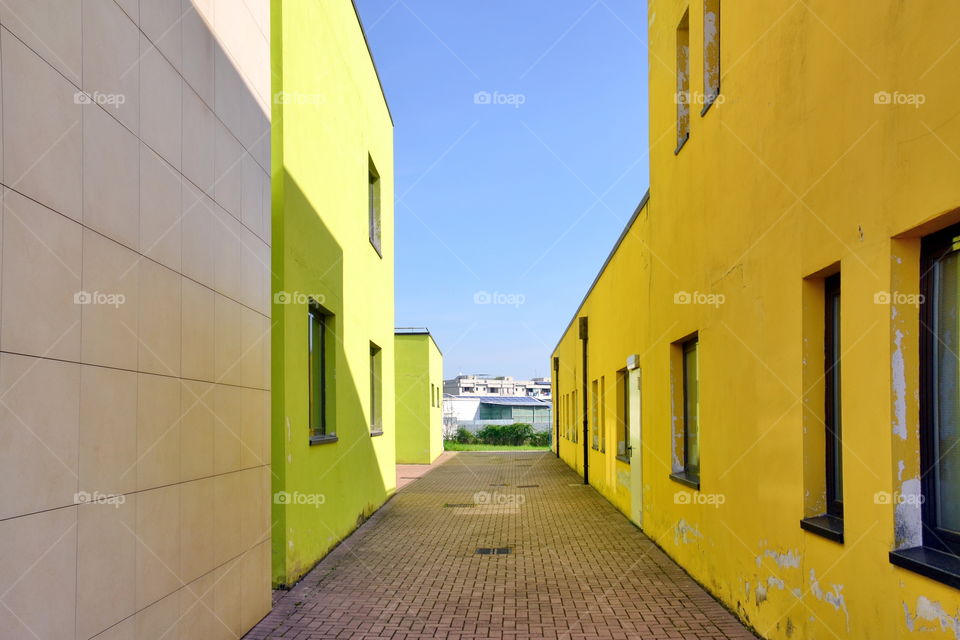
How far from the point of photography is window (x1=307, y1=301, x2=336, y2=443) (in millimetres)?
8305

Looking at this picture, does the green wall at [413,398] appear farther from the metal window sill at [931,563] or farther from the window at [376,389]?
the metal window sill at [931,563]

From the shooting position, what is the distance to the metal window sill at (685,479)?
22.8 feet

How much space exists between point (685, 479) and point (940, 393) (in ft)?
14.0

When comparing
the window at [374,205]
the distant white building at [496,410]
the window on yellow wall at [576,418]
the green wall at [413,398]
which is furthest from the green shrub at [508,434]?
the window at [374,205]

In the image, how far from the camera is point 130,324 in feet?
12.0

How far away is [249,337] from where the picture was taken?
18.4ft

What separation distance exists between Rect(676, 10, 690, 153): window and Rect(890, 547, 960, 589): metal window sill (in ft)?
17.6

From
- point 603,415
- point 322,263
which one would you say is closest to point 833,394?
point 322,263

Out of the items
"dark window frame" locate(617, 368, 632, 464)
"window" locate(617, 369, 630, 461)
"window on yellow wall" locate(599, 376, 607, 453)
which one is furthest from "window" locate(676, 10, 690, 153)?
"window on yellow wall" locate(599, 376, 607, 453)

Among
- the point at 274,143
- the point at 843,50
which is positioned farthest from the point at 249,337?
the point at 843,50

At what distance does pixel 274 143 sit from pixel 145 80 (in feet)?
9.67

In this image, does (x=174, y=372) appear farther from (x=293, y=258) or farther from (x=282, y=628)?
(x=293, y=258)

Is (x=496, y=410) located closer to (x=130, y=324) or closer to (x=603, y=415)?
(x=603, y=415)

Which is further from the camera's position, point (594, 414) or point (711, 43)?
point (594, 414)
